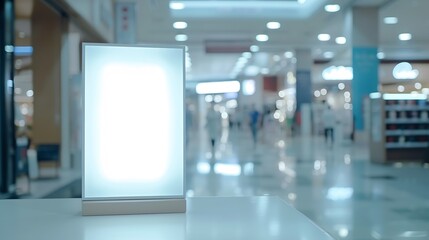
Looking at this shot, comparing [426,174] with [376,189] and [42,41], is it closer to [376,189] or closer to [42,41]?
[376,189]

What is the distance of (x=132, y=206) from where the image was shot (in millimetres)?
3266

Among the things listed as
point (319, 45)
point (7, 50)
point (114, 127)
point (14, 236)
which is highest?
point (319, 45)

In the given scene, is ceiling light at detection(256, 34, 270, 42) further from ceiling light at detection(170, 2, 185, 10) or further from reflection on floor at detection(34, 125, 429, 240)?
reflection on floor at detection(34, 125, 429, 240)

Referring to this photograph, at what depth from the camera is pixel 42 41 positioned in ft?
40.8

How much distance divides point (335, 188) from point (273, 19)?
425 inches

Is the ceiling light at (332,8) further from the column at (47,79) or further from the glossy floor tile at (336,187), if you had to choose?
the column at (47,79)

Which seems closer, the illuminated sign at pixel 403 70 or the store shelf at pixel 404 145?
the store shelf at pixel 404 145

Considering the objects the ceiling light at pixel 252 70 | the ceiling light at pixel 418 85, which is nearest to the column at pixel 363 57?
the ceiling light at pixel 418 85

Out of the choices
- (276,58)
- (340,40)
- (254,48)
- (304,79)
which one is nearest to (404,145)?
(340,40)

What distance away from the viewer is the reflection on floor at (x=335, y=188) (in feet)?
19.4

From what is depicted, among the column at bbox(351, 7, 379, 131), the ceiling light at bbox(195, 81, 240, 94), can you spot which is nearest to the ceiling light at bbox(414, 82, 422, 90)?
the ceiling light at bbox(195, 81, 240, 94)

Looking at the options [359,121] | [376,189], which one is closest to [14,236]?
[376,189]

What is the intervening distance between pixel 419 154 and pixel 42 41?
9.99m

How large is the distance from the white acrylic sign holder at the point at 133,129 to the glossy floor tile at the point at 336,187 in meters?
2.65
